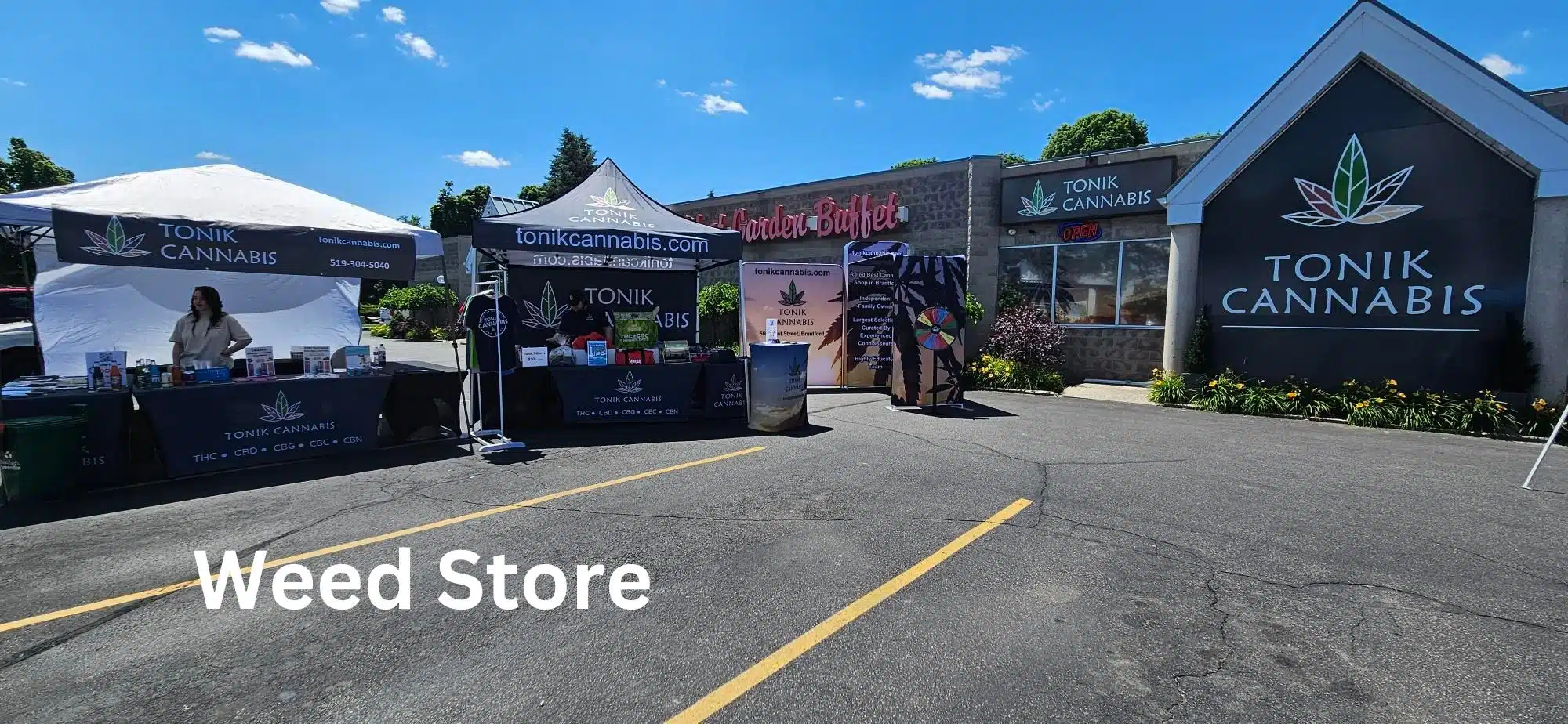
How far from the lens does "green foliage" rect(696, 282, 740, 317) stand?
63.2 feet

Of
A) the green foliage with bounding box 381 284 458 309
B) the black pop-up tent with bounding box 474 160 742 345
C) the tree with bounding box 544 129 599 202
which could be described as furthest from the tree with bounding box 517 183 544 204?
the black pop-up tent with bounding box 474 160 742 345

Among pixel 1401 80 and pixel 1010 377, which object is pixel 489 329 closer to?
pixel 1010 377

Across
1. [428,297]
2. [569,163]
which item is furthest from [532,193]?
[428,297]

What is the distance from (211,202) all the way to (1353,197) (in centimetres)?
1631

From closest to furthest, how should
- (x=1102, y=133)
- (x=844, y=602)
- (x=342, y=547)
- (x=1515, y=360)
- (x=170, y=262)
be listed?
(x=844, y=602) < (x=342, y=547) < (x=170, y=262) < (x=1515, y=360) < (x=1102, y=133)

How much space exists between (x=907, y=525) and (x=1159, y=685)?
7.86 ft

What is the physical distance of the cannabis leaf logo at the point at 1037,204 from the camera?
15.6 m

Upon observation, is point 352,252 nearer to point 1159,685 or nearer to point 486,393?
point 486,393

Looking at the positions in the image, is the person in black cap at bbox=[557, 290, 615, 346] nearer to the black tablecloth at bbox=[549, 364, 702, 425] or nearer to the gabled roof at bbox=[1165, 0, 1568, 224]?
the black tablecloth at bbox=[549, 364, 702, 425]

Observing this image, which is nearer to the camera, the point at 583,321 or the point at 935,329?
the point at 583,321

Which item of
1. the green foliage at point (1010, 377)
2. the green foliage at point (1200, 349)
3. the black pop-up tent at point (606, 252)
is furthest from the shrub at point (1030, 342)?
the black pop-up tent at point (606, 252)

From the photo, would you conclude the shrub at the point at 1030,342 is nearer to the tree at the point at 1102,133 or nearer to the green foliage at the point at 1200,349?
the green foliage at the point at 1200,349

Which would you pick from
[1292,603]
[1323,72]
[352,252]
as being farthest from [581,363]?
[1323,72]

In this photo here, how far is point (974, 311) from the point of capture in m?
15.9
